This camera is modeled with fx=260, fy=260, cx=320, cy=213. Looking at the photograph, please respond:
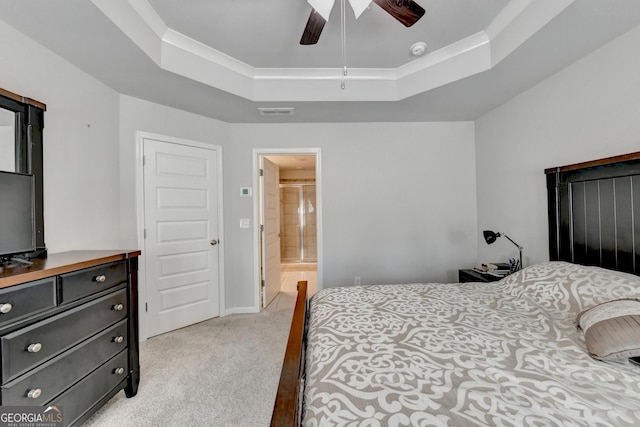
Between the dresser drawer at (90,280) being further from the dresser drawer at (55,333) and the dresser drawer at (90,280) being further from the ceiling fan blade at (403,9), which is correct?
the ceiling fan blade at (403,9)

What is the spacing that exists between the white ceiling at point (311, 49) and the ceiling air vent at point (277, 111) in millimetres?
98

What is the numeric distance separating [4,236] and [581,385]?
2673mm

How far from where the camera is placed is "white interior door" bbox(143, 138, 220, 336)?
262 cm

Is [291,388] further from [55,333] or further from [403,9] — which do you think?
[403,9]

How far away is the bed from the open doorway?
1748 mm

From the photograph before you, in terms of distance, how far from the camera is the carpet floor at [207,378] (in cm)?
159

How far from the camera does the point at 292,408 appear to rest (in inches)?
27.4

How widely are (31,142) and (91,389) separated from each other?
1.55 metres

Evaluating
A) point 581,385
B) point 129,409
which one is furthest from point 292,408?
point 129,409

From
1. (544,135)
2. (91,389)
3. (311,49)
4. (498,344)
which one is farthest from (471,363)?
(311,49)

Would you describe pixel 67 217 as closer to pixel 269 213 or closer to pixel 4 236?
pixel 4 236

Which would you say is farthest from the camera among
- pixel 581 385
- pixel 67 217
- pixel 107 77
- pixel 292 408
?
pixel 107 77

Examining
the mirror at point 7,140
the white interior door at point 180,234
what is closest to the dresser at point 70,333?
the mirror at point 7,140

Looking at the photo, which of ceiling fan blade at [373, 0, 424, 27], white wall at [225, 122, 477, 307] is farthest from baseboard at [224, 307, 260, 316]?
ceiling fan blade at [373, 0, 424, 27]
